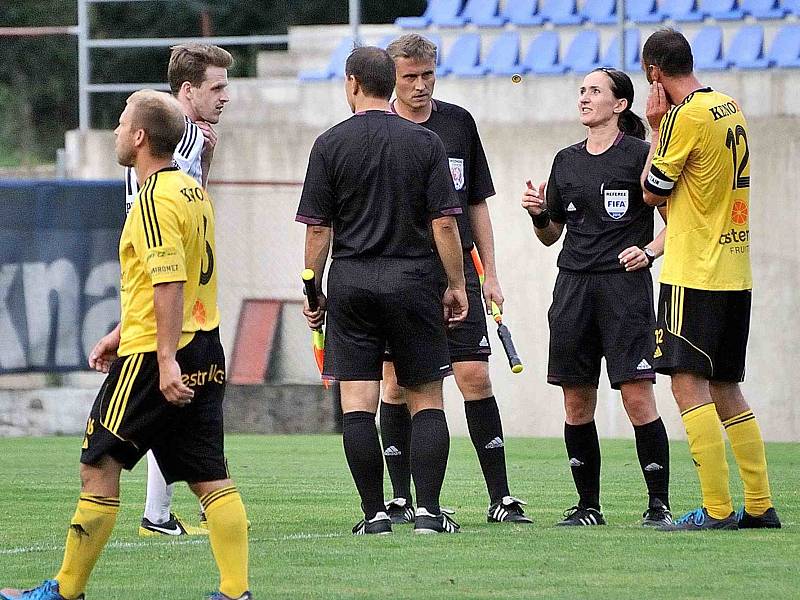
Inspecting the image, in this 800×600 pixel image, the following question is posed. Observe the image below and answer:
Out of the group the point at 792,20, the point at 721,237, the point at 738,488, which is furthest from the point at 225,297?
the point at 721,237

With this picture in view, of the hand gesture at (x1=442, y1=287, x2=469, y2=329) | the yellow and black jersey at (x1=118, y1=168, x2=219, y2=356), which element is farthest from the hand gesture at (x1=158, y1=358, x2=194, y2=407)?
the hand gesture at (x1=442, y1=287, x2=469, y2=329)

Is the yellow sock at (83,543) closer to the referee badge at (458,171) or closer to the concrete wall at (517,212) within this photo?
the referee badge at (458,171)

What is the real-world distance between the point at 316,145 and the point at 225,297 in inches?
357

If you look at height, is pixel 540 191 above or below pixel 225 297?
above

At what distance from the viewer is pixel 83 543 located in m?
4.91

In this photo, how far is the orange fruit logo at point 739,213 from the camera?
661cm

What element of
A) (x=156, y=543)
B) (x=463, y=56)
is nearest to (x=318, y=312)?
(x=156, y=543)

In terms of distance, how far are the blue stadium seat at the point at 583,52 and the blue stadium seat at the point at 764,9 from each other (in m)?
1.50

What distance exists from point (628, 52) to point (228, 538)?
11520mm

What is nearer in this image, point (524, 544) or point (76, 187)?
point (524, 544)

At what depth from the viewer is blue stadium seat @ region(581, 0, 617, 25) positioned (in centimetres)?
1619

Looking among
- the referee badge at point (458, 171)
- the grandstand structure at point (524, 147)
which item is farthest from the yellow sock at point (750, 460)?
the grandstand structure at point (524, 147)

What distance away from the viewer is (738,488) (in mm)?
9000

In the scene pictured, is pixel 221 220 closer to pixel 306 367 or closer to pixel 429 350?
pixel 306 367
